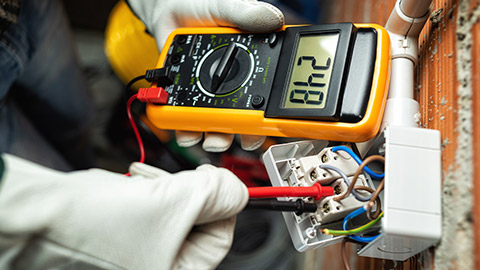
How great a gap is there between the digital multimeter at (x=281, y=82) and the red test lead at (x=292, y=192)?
0.10m

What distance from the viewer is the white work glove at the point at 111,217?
42 centimetres

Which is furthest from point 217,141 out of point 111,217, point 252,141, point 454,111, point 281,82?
point 454,111

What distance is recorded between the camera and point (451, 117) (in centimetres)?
49

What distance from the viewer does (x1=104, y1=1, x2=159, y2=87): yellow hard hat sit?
1.08m

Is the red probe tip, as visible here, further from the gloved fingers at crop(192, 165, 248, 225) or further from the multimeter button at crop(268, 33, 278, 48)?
the multimeter button at crop(268, 33, 278, 48)

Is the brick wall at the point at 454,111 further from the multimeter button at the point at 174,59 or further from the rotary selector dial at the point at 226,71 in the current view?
the multimeter button at the point at 174,59

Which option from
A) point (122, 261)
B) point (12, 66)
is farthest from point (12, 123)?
point (122, 261)

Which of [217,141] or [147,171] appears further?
[217,141]

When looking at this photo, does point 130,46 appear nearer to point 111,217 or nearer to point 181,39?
point 181,39

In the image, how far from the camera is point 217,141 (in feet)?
2.33

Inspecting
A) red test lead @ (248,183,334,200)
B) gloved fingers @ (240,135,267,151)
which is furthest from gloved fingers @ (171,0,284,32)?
red test lead @ (248,183,334,200)

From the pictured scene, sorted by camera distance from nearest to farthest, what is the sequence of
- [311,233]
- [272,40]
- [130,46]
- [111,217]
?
1. [111,217]
2. [311,233]
3. [272,40]
4. [130,46]

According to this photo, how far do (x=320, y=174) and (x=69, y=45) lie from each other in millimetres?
895

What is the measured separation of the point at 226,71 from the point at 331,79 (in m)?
0.20
